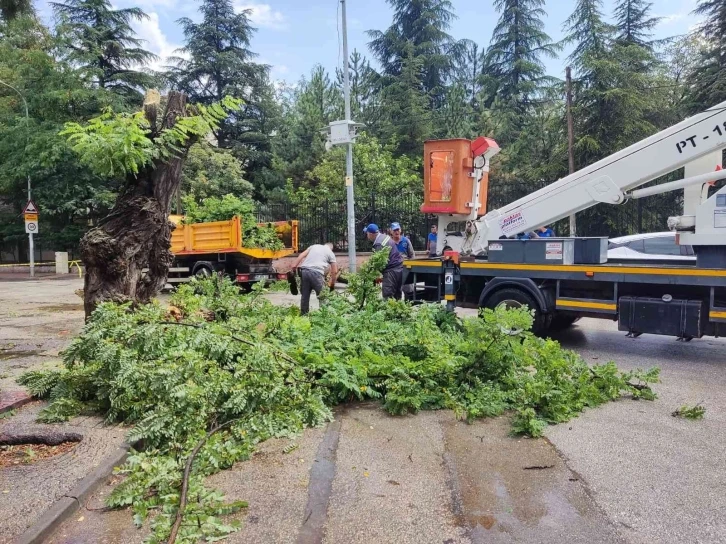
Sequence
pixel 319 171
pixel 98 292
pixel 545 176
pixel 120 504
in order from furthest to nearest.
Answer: pixel 319 171 < pixel 545 176 < pixel 98 292 < pixel 120 504

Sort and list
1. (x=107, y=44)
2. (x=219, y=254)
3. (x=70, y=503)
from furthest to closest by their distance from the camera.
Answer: (x=107, y=44) < (x=219, y=254) < (x=70, y=503)

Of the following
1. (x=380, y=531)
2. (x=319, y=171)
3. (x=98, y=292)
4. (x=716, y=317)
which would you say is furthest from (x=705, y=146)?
(x=319, y=171)

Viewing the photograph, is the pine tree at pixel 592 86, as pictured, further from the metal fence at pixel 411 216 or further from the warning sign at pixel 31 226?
the warning sign at pixel 31 226

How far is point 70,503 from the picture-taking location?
132 inches

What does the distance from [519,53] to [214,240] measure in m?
23.6

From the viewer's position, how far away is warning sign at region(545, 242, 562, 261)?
8141 millimetres

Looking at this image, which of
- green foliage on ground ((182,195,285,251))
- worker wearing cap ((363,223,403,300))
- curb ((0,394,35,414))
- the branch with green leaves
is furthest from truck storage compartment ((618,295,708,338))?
green foliage on ground ((182,195,285,251))

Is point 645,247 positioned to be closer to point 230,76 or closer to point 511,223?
Answer: point 511,223

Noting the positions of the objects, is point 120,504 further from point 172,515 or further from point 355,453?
point 355,453

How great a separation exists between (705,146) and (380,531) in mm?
7042

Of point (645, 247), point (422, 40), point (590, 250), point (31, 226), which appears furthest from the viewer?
point (422, 40)

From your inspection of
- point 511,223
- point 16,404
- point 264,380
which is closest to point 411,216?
point 511,223

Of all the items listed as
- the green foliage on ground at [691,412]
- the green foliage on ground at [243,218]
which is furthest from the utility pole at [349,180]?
the green foliage on ground at [691,412]

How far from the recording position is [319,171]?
2542 centimetres
